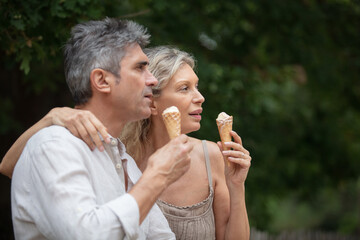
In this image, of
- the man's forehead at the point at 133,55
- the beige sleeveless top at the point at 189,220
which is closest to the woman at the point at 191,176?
the beige sleeveless top at the point at 189,220

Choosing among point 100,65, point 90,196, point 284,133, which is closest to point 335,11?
point 284,133

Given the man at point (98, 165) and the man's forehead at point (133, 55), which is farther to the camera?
the man's forehead at point (133, 55)

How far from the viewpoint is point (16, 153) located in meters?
2.54

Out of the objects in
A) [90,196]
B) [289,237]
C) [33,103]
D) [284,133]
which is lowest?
[289,237]

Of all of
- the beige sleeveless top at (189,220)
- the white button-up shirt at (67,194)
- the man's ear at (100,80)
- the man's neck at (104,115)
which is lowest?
the beige sleeveless top at (189,220)

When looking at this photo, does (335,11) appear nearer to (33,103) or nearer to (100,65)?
(33,103)

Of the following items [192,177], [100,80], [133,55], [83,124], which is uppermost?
[133,55]

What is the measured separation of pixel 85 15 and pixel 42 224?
2290 mm

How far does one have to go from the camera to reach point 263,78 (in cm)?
823

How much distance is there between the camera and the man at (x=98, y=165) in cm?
193

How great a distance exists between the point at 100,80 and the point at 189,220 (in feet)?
4.14

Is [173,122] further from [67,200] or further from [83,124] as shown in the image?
[67,200]

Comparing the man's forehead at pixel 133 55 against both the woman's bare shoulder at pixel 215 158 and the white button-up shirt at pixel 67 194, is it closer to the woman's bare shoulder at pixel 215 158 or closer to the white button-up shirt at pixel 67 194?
the white button-up shirt at pixel 67 194

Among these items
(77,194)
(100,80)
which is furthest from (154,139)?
(77,194)
